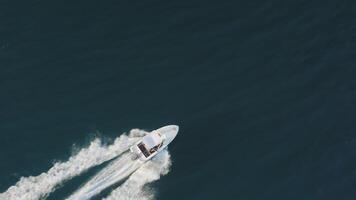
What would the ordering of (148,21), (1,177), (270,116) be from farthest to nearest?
(148,21), (270,116), (1,177)

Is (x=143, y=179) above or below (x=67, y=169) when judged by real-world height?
below

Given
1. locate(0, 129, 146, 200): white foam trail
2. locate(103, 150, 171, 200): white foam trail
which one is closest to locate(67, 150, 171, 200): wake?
locate(103, 150, 171, 200): white foam trail

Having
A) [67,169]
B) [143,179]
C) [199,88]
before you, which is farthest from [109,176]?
[199,88]

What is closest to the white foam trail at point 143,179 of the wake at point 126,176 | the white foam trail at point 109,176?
the wake at point 126,176

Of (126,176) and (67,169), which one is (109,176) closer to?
(126,176)

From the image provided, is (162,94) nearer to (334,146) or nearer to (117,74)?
(117,74)

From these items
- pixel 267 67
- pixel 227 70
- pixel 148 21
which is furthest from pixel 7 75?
pixel 267 67

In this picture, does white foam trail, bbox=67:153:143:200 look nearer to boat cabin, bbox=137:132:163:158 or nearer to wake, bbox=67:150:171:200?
wake, bbox=67:150:171:200
